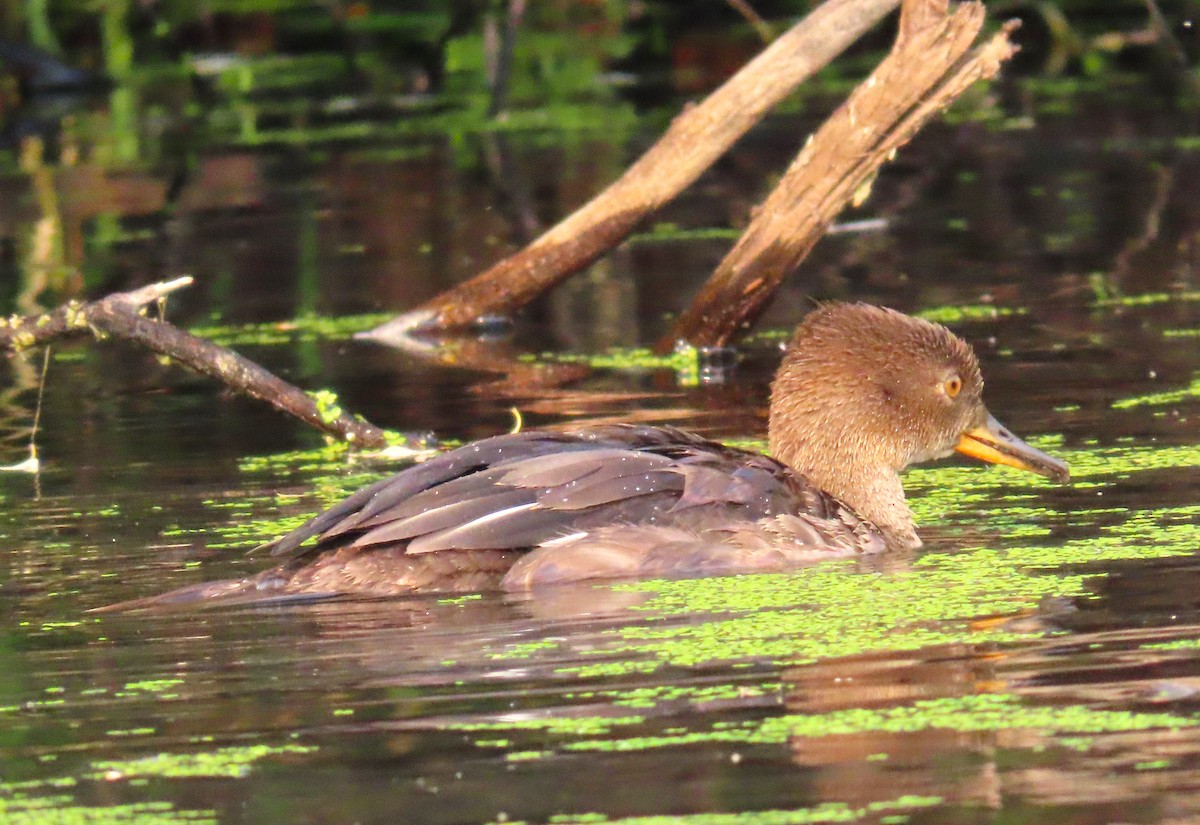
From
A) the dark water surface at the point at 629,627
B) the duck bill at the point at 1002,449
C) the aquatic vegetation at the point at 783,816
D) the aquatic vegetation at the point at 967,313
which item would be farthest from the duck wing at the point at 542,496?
the aquatic vegetation at the point at 967,313

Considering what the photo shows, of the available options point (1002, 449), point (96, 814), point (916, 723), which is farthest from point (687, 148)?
point (96, 814)

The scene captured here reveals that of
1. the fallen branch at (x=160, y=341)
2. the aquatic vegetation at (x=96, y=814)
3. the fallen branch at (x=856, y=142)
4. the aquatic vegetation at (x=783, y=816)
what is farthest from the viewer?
the fallen branch at (x=856, y=142)

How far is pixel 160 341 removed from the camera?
8969mm

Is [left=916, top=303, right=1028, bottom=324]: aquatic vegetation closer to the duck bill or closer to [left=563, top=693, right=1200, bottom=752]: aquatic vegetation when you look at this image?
the duck bill

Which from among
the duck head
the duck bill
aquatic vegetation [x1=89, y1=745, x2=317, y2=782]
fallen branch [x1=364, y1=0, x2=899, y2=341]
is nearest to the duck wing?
the duck head

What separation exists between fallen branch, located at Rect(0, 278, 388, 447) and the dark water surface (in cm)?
29

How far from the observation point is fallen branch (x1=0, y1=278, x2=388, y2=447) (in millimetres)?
8867

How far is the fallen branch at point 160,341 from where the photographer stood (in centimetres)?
887

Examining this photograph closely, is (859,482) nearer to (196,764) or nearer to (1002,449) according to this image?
(1002,449)

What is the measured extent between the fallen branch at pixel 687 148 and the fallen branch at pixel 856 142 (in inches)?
12.9

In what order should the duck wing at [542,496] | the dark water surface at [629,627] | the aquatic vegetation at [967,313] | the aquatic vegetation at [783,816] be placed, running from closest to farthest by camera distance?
the aquatic vegetation at [783,816] → the dark water surface at [629,627] → the duck wing at [542,496] → the aquatic vegetation at [967,313]

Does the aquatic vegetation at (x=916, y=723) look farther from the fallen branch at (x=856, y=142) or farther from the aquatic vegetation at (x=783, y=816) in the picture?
the fallen branch at (x=856, y=142)

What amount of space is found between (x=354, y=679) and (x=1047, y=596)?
1936 mm

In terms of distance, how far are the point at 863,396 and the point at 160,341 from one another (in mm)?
2875
